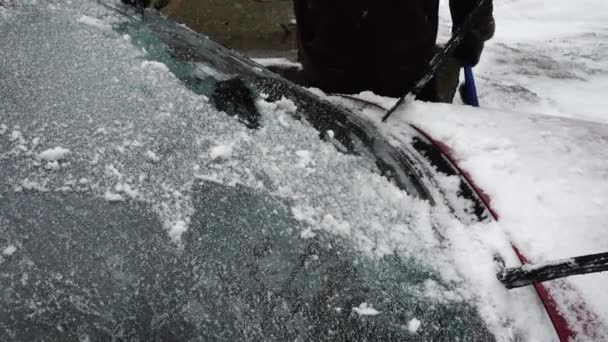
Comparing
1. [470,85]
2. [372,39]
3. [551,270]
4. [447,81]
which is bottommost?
[447,81]

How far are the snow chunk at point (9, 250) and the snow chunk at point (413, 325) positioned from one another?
0.79 meters

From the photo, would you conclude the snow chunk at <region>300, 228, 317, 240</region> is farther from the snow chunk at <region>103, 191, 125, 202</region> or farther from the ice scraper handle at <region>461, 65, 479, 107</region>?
the ice scraper handle at <region>461, 65, 479, 107</region>

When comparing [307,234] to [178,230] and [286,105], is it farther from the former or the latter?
[286,105]

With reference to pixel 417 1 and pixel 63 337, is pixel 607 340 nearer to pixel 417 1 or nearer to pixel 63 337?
pixel 63 337

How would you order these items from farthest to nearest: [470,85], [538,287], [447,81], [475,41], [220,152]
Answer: [447,81] < [470,85] < [475,41] < [220,152] < [538,287]

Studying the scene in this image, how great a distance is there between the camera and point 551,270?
3.09ft

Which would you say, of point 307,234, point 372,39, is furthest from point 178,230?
point 372,39

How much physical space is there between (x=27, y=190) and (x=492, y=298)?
1033 mm

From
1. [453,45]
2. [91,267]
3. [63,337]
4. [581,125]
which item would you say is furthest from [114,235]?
[581,125]

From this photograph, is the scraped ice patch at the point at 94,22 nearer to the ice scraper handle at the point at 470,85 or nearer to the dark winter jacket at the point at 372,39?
the dark winter jacket at the point at 372,39

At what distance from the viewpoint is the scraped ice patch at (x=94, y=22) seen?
1.47 m

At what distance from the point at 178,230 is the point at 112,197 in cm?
17

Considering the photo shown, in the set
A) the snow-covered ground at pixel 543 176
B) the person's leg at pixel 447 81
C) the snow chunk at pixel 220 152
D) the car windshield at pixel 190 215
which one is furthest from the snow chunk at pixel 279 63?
the snow chunk at pixel 220 152

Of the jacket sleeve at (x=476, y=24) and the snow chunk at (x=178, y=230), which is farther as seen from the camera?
the jacket sleeve at (x=476, y=24)
